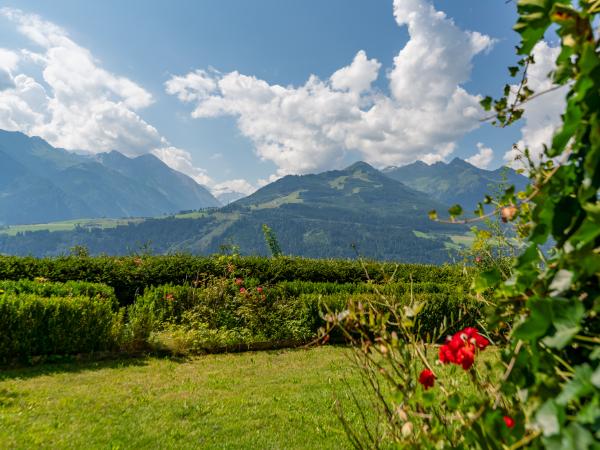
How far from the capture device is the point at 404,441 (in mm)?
1650

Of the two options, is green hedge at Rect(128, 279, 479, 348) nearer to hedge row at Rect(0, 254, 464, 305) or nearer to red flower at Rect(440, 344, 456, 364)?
hedge row at Rect(0, 254, 464, 305)

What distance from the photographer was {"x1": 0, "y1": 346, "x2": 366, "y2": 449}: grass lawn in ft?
17.0

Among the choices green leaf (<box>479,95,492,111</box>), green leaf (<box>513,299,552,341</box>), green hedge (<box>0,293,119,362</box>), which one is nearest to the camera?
green leaf (<box>513,299,552,341</box>)

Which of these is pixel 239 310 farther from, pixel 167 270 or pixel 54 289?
pixel 54 289

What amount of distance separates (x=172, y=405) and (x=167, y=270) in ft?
26.5

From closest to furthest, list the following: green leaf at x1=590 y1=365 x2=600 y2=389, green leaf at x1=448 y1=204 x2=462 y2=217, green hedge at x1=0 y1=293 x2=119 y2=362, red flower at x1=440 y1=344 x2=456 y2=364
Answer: green leaf at x1=590 y1=365 x2=600 y2=389 < green leaf at x1=448 y1=204 x2=462 y2=217 < red flower at x1=440 y1=344 x2=456 y2=364 < green hedge at x1=0 y1=293 x2=119 y2=362

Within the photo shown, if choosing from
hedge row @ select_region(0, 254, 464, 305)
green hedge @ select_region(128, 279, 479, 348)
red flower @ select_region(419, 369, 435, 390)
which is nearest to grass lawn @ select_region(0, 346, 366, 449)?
green hedge @ select_region(128, 279, 479, 348)

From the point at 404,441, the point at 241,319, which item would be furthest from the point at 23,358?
the point at 404,441

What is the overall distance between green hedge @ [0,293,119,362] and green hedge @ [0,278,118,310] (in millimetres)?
789

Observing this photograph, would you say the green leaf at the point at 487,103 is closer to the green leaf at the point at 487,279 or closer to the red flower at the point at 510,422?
the green leaf at the point at 487,279

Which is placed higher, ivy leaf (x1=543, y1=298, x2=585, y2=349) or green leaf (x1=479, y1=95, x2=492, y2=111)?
green leaf (x1=479, y1=95, x2=492, y2=111)

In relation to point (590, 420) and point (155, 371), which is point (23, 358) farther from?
point (590, 420)

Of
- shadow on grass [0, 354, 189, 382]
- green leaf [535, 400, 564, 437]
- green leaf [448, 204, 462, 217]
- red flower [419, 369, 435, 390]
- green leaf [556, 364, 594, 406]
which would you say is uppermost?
green leaf [448, 204, 462, 217]

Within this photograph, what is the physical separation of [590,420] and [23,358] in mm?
10577
